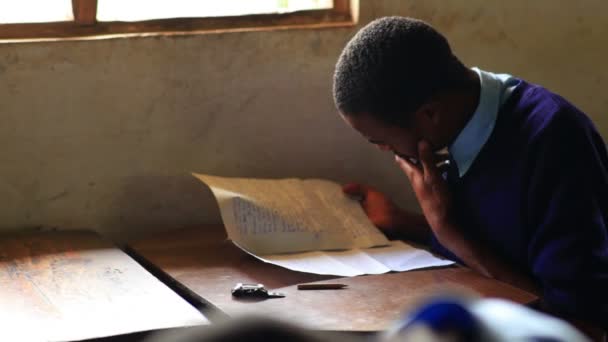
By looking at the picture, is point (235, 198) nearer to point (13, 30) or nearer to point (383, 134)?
point (383, 134)

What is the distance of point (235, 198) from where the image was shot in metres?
2.00

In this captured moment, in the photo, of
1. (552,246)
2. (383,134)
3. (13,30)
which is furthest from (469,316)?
(13,30)

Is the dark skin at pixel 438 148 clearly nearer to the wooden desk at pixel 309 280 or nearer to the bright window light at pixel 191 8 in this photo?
the wooden desk at pixel 309 280

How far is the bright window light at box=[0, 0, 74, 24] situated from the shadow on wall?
1.35 feet

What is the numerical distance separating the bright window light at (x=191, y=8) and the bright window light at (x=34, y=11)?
0.08 metres

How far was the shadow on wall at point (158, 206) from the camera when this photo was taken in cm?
220

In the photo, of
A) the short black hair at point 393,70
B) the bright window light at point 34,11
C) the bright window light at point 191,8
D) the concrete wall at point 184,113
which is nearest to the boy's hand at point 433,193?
the short black hair at point 393,70

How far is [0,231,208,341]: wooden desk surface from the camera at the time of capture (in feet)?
4.56

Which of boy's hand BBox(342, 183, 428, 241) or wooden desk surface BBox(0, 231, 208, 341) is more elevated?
wooden desk surface BBox(0, 231, 208, 341)

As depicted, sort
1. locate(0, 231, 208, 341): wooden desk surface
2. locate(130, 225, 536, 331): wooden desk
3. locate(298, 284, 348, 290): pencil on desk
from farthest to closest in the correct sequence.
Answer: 1. locate(298, 284, 348, 290): pencil on desk
2. locate(130, 225, 536, 331): wooden desk
3. locate(0, 231, 208, 341): wooden desk surface

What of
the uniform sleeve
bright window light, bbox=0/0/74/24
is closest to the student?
the uniform sleeve

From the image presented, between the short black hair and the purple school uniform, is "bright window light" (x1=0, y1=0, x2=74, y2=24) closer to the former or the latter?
the short black hair

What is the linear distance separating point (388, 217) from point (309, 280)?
0.42 m

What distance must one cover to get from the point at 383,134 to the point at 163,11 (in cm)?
73
